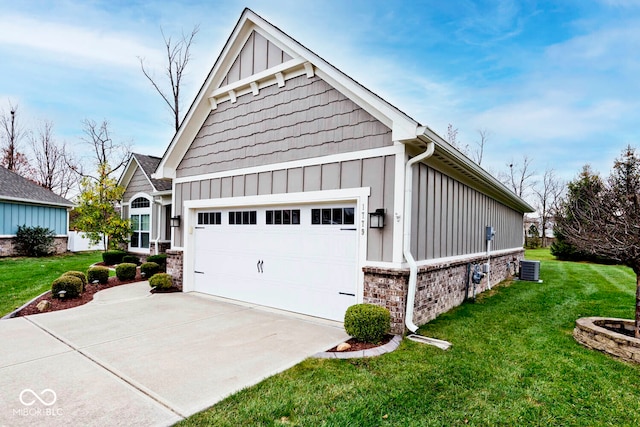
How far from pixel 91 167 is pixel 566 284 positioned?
96.7 ft

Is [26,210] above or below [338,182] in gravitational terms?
below

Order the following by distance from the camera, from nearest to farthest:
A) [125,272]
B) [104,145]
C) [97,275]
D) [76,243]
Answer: [97,275], [125,272], [76,243], [104,145]

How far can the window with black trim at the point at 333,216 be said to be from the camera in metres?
5.90

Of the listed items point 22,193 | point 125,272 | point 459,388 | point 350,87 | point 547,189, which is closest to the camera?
point 459,388

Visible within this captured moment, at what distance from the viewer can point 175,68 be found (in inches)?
740

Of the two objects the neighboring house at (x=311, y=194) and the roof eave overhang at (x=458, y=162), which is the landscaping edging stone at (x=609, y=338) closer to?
the neighboring house at (x=311, y=194)

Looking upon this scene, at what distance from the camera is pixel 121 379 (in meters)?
3.62

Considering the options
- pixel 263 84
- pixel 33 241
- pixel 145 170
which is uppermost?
pixel 263 84

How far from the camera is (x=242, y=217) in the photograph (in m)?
7.68

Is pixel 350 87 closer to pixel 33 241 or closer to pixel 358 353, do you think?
pixel 358 353

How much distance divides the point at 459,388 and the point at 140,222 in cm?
1458

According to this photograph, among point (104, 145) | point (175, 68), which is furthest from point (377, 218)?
point (104, 145)

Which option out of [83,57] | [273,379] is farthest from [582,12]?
[83,57]

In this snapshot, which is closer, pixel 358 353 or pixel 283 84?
pixel 358 353
